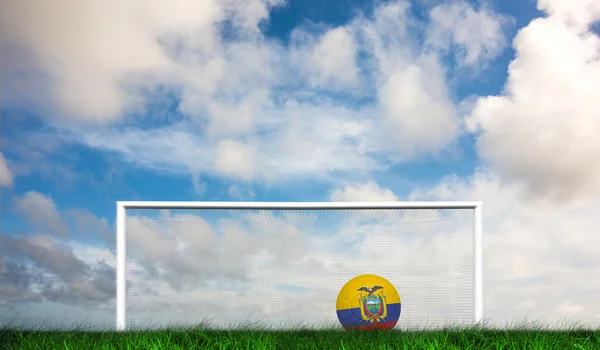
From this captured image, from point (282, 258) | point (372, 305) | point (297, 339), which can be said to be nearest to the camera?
point (297, 339)

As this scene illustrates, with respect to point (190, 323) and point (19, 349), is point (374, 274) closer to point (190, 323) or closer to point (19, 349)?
point (190, 323)

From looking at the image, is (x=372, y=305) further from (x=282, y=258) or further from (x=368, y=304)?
(x=282, y=258)

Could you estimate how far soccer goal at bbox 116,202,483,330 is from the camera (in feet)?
25.6

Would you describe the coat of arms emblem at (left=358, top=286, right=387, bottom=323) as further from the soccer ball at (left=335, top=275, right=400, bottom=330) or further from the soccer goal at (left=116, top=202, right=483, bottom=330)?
the soccer goal at (left=116, top=202, right=483, bottom=330)

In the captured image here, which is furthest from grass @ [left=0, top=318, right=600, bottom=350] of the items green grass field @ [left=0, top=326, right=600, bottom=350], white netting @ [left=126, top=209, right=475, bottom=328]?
white netting @ [left=126, top=209, right=475, bottom=328]

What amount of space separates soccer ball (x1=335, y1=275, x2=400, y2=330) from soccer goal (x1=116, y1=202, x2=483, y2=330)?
50 cm

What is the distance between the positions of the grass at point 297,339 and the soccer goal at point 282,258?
0.99 metres

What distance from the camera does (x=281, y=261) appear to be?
784 centimetres

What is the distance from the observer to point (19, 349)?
565cm

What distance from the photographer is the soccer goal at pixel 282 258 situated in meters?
7.81

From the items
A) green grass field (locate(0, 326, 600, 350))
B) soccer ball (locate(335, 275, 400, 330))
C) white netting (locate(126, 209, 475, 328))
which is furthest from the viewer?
white netting (locate(126, 209, 475, 328))

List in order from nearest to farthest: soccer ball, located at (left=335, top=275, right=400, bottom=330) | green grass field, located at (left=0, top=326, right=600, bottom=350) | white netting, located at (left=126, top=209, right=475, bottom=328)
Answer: green grass field, located at (left=0, top=326, right=600, bottom=350)
soccer ball, located at (left=335, top=275, right=400, bottom=330)
white netting, located at (left=126, top=209, right=475, bottom=328)

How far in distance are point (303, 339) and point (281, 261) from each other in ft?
6.69

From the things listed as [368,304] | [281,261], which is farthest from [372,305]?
[281,261]
